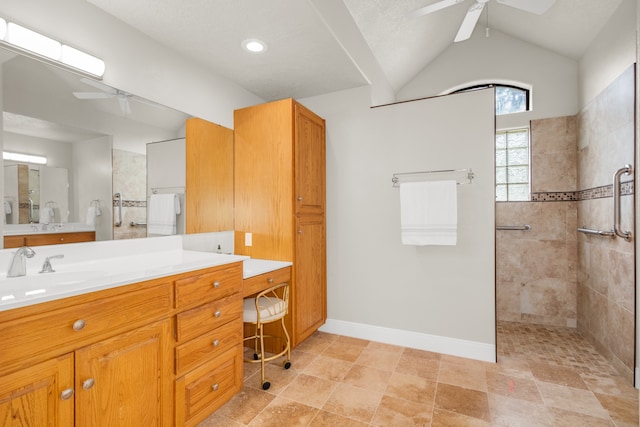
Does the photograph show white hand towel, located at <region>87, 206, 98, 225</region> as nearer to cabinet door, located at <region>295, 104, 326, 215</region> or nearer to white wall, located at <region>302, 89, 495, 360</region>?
cabinet door, located at <region>295, 104, 326, 215</region>

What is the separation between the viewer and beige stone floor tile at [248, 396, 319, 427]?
1639 mm

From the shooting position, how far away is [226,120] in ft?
8.39

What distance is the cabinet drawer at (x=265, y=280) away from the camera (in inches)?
76.5

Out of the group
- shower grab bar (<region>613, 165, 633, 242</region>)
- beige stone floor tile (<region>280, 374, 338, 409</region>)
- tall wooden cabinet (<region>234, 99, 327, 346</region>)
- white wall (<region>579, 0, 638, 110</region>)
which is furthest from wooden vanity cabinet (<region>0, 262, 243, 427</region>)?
white wall (<region>579, 0, 638, 110</region>)

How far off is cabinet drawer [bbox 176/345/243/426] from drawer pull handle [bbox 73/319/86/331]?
575mm

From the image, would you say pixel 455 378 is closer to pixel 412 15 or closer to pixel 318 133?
pixel 318 133

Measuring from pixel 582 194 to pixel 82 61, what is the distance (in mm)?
4005

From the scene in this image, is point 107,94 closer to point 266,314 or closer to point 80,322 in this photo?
point 80,322

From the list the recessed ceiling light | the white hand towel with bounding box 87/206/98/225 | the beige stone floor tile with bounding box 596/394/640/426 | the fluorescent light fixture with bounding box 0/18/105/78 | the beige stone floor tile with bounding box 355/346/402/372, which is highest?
the recessed ceiling light

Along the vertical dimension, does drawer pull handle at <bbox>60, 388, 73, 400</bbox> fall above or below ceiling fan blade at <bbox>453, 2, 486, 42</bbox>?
below

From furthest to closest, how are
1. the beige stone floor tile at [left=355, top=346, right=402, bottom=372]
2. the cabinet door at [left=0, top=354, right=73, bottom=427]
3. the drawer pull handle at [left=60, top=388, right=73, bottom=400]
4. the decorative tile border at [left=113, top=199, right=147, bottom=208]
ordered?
the beige stone floor tile at [left=355, top=346, right=402, bottom=372], the decorative tile border at [left=113, top=199, right=147, bottom=208], the drawer pull handle at [left=60, top=388, right=73, bottom=400], the cabinet door at [left=0, top=354, right=73, bottom=427]

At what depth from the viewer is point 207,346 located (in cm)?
161

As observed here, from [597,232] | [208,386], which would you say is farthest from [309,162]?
[597,232]

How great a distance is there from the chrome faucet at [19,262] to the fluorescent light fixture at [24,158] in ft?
1.41
